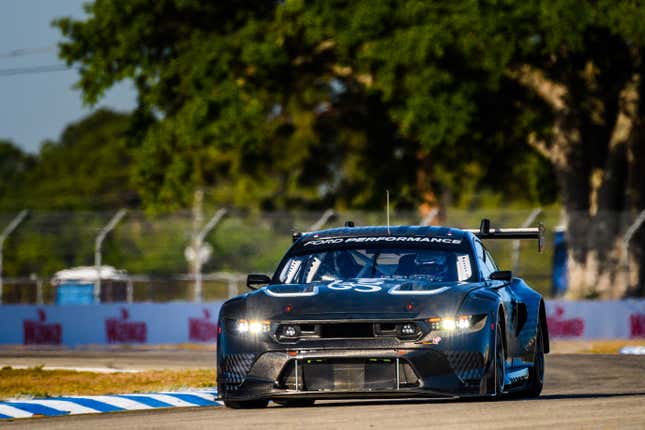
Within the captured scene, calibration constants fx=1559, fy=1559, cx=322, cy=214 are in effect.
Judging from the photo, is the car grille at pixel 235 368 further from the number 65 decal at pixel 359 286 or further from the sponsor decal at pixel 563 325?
the sponsor decal at pixel 563 325

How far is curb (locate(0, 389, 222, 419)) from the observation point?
1158 centimetres

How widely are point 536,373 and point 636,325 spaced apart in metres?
17.4

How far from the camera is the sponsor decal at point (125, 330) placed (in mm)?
29859

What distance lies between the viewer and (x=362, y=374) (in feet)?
33.4

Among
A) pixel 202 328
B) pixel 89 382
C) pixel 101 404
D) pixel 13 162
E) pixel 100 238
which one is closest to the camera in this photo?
pixel 101 404

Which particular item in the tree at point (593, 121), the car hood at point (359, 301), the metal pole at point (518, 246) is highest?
the tree at point (593, 121)

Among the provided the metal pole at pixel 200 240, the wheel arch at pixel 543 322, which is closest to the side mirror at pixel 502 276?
the wheel arch at pixel 543 322

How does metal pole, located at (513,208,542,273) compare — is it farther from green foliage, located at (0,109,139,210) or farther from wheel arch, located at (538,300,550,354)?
green foliage, located at (0,109,139,210)

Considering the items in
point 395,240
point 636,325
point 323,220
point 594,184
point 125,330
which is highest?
point 594,184

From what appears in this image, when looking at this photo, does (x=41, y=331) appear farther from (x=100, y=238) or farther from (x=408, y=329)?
(x=408, y=329)

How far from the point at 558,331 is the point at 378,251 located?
59.6 ft

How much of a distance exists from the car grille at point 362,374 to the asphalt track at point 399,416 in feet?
0.57

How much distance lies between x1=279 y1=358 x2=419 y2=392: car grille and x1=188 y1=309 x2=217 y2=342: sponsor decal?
19572mm

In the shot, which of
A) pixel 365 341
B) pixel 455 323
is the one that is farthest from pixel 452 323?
pixel 365 341
